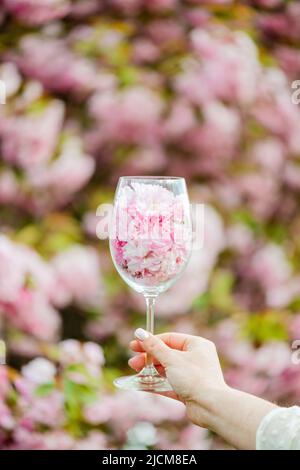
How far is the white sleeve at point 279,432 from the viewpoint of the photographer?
47.9 inches

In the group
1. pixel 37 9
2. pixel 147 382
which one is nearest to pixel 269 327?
pixel 37 9

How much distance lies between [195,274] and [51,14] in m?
0.88

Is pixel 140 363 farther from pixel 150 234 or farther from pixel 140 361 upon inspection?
pixel 150 234

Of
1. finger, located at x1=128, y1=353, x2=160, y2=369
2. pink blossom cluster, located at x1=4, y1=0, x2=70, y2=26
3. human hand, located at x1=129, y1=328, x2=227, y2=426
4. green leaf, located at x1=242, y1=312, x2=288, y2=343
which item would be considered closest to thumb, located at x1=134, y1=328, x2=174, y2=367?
human hand, located at x1=129, y1=328, x2=227, y2=426

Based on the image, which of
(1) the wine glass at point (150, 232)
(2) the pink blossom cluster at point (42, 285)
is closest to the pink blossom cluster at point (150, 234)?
(1) the wine glass at point (150, 232)

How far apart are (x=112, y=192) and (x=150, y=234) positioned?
1.18 m

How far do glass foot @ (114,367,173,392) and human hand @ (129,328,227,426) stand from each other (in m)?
0.05

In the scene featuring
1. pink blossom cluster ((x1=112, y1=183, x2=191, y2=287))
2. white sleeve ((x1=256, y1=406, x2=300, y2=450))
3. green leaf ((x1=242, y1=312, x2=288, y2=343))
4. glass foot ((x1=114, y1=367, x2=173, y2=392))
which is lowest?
green leaf ((x1=242, y1=312, x2=288, y2=343))

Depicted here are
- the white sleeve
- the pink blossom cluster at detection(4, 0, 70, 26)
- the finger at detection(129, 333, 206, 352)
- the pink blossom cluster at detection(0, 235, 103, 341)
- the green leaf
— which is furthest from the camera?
the green leaf

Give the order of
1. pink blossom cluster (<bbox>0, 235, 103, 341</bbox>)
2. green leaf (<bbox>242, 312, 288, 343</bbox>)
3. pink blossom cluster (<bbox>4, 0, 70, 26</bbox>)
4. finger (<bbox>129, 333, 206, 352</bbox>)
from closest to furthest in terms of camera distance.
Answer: finger (<bbox>129, 333, 206, 352</bbox>)
pink blossom cluster (<bbox>0, 235, 103, 341</bbox>)
pink blossom cluster (<bbox>4, 0, 70, 26</bbox>)
green leaf (<bbox>242, 312, 288, 343</bbox>)

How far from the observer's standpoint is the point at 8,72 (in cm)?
253

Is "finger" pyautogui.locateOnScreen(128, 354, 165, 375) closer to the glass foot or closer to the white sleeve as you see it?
the glass foot

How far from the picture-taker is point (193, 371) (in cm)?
134

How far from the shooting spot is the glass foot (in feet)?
4.65
